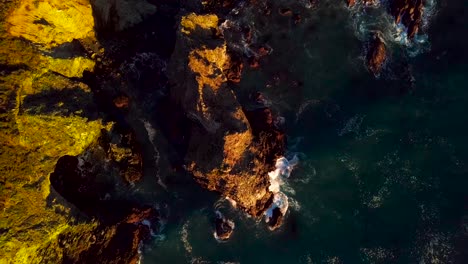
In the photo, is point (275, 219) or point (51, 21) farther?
point (275, 219)

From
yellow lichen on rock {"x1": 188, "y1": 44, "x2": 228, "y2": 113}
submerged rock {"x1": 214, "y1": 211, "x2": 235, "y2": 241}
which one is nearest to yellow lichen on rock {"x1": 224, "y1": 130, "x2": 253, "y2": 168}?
yellow lichen on rock {"x1": 188, "y1": 44, "x2": 228, "y2": 113}

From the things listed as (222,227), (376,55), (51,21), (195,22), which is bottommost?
(222,227)

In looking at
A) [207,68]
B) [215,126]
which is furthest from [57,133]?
[207,68]

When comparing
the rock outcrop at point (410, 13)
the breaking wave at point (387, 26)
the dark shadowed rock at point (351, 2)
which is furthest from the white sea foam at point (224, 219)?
the rock outcrop at point (410, 13)

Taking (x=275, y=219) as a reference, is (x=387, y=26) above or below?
above

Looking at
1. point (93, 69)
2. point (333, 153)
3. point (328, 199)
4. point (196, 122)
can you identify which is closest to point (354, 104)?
point (333, 153)

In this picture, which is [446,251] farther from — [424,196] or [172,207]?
[172,207]

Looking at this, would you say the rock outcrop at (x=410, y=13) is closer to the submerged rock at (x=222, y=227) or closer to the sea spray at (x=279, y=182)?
the sea spray at (x=279, y=182)

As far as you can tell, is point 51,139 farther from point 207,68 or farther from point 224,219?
point 224,219
